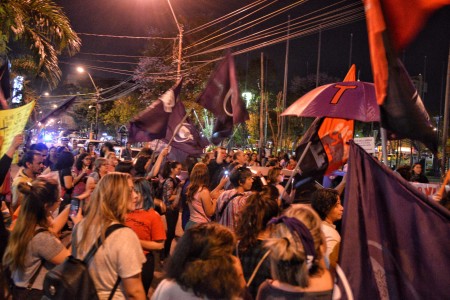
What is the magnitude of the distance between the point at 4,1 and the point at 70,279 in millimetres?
9337

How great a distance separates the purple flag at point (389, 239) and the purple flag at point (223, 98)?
409 centimetres

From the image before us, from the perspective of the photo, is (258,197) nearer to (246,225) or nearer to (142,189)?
(246,225)

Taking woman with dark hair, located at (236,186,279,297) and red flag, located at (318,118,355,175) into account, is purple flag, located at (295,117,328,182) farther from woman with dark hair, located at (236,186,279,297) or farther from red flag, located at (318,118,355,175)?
woman with dark hair, located at (236,186,279,297)

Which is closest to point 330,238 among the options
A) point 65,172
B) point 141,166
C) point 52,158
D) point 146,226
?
point 146,226

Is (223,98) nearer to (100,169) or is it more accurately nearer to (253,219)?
(100,169)

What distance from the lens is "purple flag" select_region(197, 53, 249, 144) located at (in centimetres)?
745

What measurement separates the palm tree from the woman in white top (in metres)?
8.71

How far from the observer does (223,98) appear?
769cm

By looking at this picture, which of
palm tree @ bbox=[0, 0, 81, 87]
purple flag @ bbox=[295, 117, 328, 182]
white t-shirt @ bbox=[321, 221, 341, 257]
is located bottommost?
white t-shirt @ bbox=[321, 221, 341, 257]

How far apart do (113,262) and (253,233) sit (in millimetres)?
1285

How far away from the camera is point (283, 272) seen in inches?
114

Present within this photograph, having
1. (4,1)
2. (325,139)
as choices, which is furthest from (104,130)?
(325,139)

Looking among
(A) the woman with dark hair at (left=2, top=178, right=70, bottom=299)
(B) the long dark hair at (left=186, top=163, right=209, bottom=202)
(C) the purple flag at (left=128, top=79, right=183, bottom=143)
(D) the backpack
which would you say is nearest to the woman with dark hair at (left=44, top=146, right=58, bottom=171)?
(C) the purple flag at (left=128, top=79, right=183, bottom=143)

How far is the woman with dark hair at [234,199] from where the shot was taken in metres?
5.48
